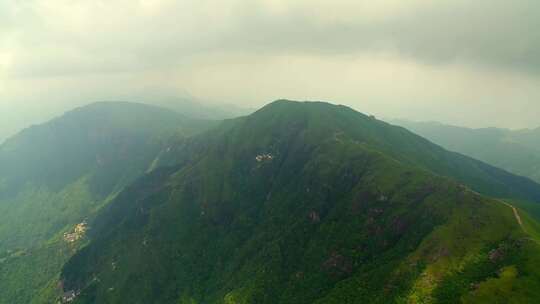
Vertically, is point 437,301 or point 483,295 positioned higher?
point 483,295

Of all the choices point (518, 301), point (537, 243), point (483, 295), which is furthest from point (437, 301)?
point (537, 243)

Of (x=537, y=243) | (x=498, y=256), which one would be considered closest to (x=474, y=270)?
(x=498, y=256)

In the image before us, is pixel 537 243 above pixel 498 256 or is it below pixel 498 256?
above

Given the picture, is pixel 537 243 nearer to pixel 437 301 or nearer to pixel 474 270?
pixel 474 270

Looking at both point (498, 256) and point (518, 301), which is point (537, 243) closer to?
point (498, 256)

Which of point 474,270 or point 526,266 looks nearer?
point 526,266

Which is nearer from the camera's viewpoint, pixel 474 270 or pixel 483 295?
pixel 483 295

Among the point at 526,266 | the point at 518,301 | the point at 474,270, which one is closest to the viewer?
the point at 518,301

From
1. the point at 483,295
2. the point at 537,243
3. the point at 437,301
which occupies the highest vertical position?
the point at 537,243

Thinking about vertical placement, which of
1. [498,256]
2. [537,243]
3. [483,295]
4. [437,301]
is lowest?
[437,301]

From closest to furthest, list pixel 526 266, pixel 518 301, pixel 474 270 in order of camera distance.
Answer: pixel 518 301 → pixel 526 266 → pixel 474 270
